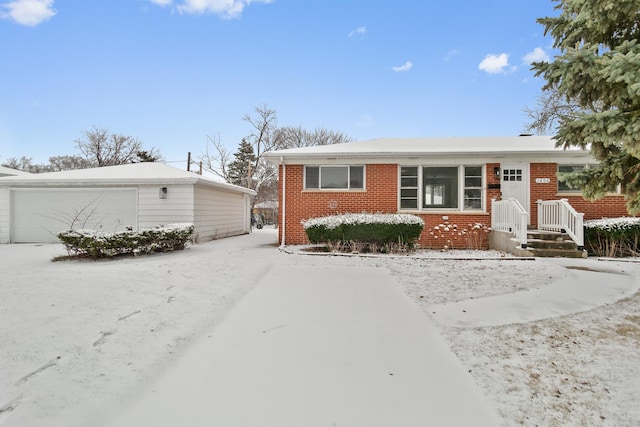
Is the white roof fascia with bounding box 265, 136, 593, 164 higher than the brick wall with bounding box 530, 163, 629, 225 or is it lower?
higher

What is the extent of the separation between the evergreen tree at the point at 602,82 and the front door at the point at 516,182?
581 cm

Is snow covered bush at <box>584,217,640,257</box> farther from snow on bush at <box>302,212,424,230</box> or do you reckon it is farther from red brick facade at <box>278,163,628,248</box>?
snow on bush at <box>302,212,424,230</box>

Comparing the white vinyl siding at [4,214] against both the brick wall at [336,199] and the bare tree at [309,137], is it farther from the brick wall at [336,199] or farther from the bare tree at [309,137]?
the bare tree at [309,137]

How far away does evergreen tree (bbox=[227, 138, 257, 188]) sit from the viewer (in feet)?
103

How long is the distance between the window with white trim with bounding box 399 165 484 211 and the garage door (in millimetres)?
9917

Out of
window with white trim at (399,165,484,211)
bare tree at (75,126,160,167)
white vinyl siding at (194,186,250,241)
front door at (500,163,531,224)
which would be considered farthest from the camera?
bare tree at (75,126,160,167)

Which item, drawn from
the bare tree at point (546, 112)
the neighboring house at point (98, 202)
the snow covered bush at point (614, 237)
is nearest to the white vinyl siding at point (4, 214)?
the neighboring house at point (98, 202)

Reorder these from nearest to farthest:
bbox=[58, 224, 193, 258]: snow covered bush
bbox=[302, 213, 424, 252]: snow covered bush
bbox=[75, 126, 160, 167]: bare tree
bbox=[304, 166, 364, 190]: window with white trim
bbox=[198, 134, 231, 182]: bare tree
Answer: bbox=[58, 224, 193, 258]: snow covered bush
bbox=[302, 213, 424, 252]: snow covered bush
bbox=[304, 166, 364, 190]: window with white trim
bbox=[198, 134, 231, 182]: bare tree
bbox=[75, 126, 160, 167]: bare tree

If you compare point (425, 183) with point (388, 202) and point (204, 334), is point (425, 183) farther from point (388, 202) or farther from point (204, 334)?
point (204, 334)

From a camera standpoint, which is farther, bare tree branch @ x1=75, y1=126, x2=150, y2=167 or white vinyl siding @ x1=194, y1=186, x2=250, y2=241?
bare tree branch @ x1=75, y1=126, x2=150, y2=167

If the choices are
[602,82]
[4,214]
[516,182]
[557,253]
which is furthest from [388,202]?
[4,214]

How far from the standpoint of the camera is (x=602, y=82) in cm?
373

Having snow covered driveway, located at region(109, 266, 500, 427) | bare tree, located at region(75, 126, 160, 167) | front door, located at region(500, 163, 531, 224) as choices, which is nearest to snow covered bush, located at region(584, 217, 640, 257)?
front door, located at region(500, 163, 531, 224)

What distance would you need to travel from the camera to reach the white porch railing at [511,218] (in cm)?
802
